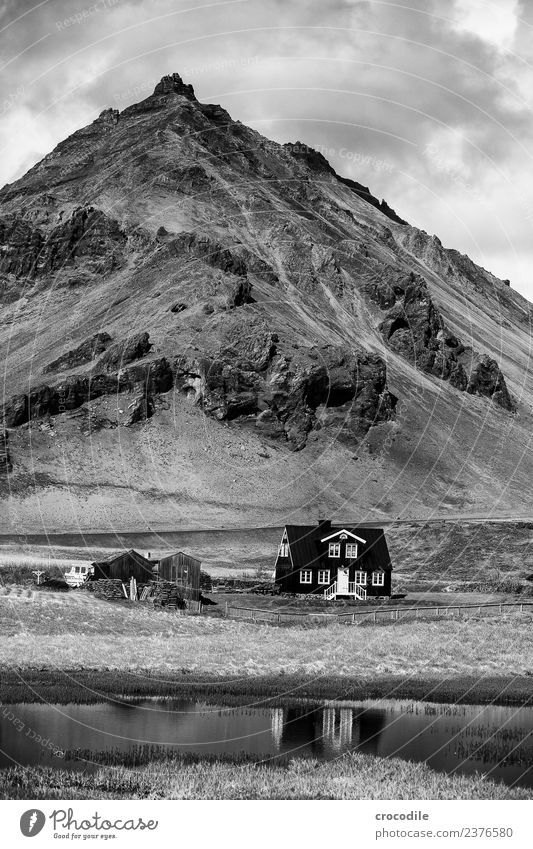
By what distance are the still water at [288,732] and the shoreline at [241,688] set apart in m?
1.34

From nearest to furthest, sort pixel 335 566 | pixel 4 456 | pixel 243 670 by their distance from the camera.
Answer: pixel 243 670 → pixel 335 566 → pixel 4 456

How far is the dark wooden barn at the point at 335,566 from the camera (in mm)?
95688

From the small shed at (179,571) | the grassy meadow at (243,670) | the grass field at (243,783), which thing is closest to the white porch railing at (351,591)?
the grassy meadow at (243,670)

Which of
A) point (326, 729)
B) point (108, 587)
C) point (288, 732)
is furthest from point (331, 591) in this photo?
point (288, 732)

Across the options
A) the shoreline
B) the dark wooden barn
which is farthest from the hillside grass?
the dark wooden barn

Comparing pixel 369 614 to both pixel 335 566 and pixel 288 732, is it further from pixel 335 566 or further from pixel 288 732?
pixel 288 732

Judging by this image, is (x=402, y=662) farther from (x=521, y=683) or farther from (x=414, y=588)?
(x=414, y=588)

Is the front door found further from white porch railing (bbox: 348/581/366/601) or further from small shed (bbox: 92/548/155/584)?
small shed (bbox: 92/548/155/584)

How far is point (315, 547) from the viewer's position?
320 feet

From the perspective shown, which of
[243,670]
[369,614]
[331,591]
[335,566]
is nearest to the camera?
[243,670]

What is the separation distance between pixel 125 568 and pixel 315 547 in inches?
926

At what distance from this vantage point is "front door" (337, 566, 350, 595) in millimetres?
95312

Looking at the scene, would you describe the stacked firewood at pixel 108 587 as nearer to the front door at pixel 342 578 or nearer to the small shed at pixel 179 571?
the small shed at pixel 179 571
